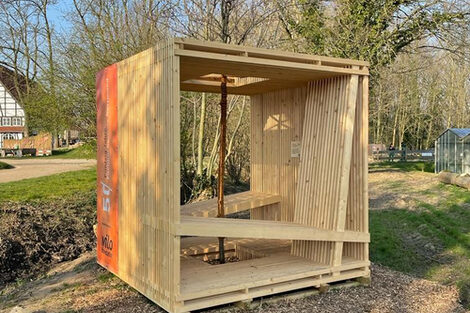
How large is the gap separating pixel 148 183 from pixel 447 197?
1308 centimetres

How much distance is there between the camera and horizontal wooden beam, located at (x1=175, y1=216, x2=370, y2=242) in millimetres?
5189

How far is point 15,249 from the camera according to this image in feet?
29.1

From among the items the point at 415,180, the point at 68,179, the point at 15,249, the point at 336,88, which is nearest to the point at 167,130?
the point at 336,88

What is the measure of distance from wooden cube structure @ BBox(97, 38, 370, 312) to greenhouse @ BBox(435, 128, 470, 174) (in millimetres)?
17626

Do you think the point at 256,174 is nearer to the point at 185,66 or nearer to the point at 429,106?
the point at 185,66

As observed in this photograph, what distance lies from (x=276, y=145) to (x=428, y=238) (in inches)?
203

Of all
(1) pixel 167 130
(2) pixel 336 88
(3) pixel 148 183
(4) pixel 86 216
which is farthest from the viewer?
(4) pixel 86 216

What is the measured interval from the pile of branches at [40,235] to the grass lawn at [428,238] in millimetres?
6074

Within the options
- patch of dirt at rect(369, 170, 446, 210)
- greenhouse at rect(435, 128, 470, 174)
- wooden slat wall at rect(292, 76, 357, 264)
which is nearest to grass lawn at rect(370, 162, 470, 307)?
patch of dirt at rect(369, 170, 446, 210)

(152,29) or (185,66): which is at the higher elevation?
(152,29)

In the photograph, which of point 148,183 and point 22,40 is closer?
point 148,183

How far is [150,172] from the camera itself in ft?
17.6

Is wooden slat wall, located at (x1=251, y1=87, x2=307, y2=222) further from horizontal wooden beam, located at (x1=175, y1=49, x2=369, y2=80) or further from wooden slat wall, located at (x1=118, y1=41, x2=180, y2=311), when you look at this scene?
wooden slat wall, located at (x1=118, y1=41, x2=180, y2=311)

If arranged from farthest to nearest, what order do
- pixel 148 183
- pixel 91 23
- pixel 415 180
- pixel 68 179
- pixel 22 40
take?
pixel 22 40, pixel 415 180, pixel 68 179, pixel 91 23, pixel 148 183
